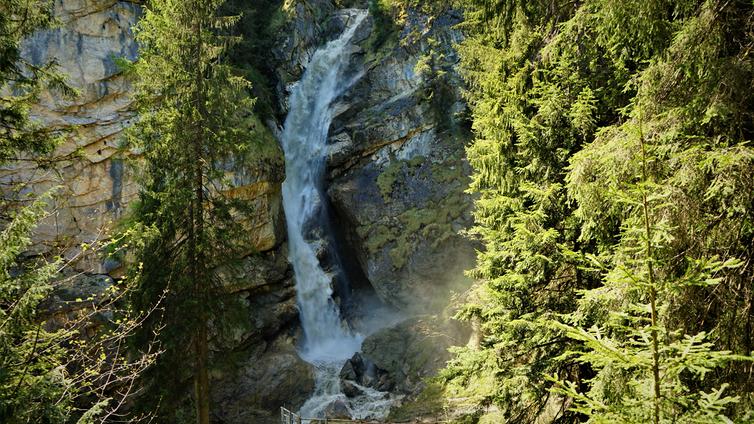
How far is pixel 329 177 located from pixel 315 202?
3.87 feet

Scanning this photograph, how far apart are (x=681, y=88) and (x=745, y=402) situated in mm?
2981

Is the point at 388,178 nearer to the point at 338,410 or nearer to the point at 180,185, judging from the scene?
the point at 338,410

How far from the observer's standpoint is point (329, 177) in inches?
805

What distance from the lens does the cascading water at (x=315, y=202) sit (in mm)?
18062

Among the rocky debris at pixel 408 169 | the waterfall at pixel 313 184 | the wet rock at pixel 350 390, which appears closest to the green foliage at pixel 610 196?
the wet rock at pixel 350 390

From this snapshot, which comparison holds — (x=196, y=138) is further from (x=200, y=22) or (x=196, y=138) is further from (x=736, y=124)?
(x=736, y=124)

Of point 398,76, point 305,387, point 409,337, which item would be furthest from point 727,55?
point 398,76

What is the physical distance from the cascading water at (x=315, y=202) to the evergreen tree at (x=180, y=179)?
20.8ft

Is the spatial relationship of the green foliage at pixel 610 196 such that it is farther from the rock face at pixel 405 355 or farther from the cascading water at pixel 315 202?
the cascading water at pixel 315 202

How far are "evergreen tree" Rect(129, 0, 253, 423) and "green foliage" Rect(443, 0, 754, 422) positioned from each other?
5.88 meters

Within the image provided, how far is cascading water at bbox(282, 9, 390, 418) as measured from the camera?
18062 millimetres

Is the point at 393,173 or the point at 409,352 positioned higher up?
the point at 393,173

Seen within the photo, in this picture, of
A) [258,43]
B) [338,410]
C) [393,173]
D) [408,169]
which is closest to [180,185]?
[338,410]

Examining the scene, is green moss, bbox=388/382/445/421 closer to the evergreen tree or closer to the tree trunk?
the tree trunk
